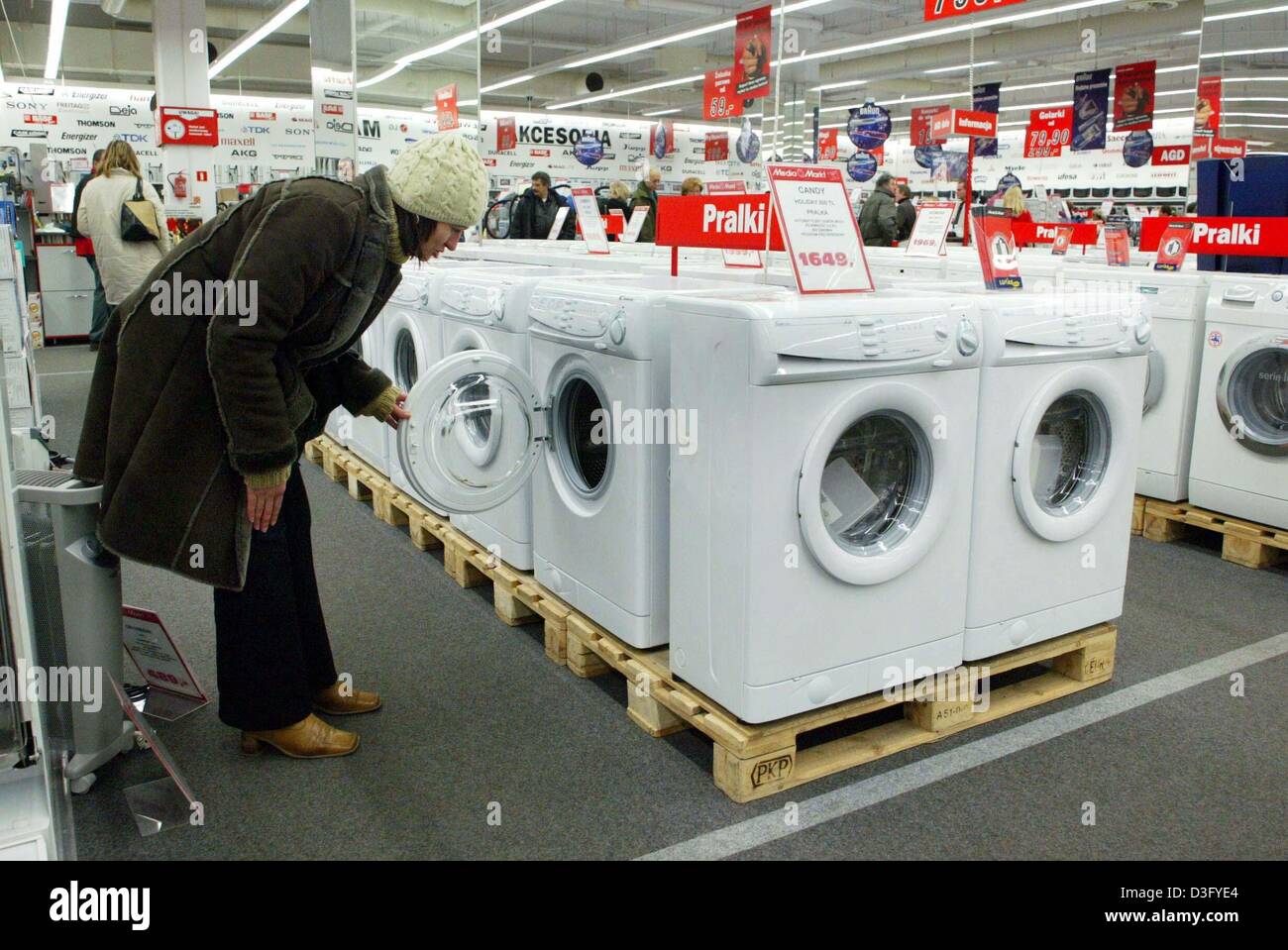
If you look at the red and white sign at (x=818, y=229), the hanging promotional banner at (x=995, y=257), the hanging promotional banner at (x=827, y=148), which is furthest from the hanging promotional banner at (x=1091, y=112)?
the red and white sign at (x=818, y=229)

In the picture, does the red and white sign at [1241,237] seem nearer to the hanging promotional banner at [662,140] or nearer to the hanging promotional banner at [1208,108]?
the hanging promotional banner at [1208,108]

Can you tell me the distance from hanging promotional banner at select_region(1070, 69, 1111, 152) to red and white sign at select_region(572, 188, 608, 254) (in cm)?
981

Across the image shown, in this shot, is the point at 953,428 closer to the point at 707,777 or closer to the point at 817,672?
the point at 817,672

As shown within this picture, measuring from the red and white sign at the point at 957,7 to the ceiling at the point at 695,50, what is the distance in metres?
4.31

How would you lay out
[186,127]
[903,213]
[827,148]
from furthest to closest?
[827,148]
[186,127]
[903,213]

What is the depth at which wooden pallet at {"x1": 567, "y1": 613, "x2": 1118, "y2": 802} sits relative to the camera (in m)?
2.45

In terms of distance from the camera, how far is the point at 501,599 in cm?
355

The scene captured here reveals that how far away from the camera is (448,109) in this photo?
27.3 ft

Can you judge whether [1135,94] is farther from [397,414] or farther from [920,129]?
[397,414]

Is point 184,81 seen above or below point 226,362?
above

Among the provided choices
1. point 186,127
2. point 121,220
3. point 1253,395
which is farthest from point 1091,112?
point 121,220

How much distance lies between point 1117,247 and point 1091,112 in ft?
32.0
